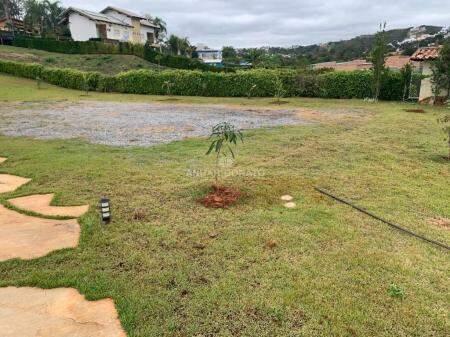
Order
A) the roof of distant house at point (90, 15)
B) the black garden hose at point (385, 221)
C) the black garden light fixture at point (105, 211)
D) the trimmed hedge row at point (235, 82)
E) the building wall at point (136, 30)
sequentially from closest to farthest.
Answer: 1. the black garden hose at point (385, 221)
2. the black garden light fixture at point (105, 211)
3. the trimmed hedge row at point (235, 82)
4. the roof of distant house at point (90, 15)
5. the building wall at point (136, 30)

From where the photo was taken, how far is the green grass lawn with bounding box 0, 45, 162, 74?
3762cm

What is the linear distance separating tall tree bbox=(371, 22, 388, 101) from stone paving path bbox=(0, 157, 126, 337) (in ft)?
66.7

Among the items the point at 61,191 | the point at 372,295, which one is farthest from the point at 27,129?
the point at 372,295

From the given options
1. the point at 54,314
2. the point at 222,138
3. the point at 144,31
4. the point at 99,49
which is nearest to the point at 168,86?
the point at 222,138

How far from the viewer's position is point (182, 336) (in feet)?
10.1

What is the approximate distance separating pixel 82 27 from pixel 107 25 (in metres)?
3.54

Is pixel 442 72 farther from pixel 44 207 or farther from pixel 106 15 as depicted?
pixel 106 15

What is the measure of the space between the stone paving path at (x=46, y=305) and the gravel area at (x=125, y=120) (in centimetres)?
568

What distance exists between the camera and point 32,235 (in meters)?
4.75

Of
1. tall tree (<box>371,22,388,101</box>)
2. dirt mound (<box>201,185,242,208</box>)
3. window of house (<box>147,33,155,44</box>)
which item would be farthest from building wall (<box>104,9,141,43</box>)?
dirt mound (<box>201,185,242,208</box>)

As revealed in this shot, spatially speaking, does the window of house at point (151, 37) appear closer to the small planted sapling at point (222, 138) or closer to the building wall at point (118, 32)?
the building wall at point (118, 32)

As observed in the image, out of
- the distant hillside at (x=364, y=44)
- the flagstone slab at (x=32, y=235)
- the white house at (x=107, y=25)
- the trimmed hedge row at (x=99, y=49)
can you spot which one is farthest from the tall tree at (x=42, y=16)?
the flagstone slab at (x=32, y=235)

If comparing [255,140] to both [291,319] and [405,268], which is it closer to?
[405,268]

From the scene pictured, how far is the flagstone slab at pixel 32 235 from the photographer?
172 inches
